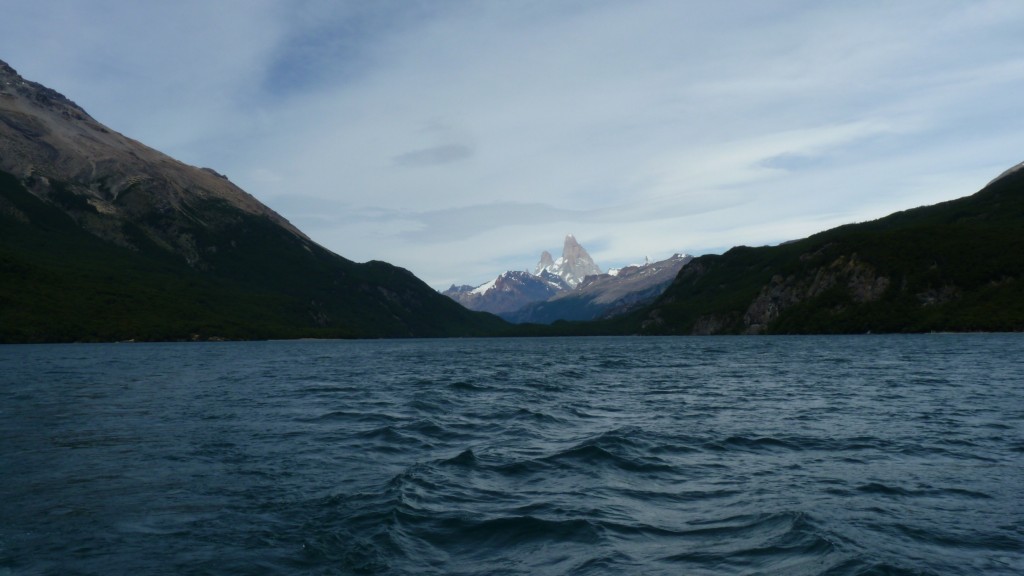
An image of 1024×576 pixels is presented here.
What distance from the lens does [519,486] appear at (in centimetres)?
2348

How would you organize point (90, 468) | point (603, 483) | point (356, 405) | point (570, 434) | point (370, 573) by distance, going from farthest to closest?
Answer: point (356, 405) < point (570, 434) < point (90, 468) < point (603, 483) < point (370, 573)

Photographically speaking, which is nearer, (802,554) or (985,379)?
(802,554)

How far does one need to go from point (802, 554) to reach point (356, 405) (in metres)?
38.5

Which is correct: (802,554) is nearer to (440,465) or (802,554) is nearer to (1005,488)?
(1005,488)

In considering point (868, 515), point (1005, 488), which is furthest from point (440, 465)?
point (1005, 488)

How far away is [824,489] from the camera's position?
22109 mm

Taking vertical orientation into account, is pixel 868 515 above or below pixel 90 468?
below

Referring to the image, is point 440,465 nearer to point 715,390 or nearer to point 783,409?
point 783,409

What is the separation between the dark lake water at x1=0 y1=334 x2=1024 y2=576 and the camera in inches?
634

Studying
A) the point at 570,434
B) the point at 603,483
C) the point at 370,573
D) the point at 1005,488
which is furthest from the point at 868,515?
the point at 570,434

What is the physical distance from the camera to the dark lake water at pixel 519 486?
16.1 metres

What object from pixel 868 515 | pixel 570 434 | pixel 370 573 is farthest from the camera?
pixel 570 434

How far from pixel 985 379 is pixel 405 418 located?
2019 inches

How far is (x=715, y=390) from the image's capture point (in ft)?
190
